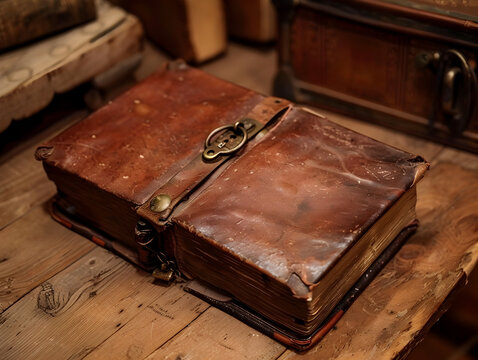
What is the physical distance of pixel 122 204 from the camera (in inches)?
46.8

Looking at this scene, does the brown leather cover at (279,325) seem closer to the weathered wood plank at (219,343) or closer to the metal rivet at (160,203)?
the weathered wood plank at (219,343)

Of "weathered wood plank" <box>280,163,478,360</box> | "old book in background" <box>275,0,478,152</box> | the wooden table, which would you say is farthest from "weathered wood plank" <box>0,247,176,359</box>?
"old book in background" <box>275,0,478,152</box>

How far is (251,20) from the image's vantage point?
6.02ft

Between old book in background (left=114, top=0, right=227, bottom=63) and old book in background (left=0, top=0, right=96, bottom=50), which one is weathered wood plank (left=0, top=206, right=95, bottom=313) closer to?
old book in background (left=0, top=0, right=96, bottom=50)

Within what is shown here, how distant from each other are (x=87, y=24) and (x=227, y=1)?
42 centimetres

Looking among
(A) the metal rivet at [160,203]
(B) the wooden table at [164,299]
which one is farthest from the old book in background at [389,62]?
(A) the metal rivet at [160,203]

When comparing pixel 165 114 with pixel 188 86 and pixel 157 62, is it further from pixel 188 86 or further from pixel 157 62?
pixel 157 62

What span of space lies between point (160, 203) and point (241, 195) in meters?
0.14

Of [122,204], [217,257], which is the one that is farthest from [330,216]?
[122,204]

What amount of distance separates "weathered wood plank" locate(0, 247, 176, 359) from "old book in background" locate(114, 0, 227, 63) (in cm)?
70

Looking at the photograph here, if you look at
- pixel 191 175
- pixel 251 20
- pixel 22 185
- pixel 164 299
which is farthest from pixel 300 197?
pixel 251 20

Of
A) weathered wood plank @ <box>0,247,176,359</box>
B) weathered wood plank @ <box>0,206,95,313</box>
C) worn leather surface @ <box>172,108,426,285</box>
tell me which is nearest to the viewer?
worn leather surface @ <box>172,108,426,285</box>

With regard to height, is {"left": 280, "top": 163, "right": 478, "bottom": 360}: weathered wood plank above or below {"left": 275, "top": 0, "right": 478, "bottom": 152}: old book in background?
below

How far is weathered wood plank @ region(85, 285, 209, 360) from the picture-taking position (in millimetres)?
1127
